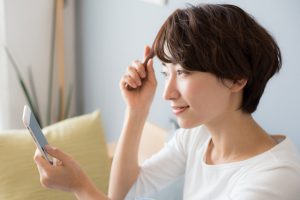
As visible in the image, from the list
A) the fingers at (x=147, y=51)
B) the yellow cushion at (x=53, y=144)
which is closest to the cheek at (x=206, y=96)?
the fingers at (x=147, y=51)

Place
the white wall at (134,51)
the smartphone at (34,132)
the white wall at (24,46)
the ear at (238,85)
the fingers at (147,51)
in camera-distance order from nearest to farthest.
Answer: the smartphone at (34,132) < the ear at (238,85) < the fingers at (147,51) < the white wall at (134,51) < the white wall at (24,46)

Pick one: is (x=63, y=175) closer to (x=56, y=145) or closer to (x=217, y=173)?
(x=217, y=173)

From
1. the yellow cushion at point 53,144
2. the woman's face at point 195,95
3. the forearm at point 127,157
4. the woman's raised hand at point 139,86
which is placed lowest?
A: the yellow cushion at point 53,144

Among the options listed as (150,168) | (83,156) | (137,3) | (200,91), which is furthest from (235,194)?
(137,3)

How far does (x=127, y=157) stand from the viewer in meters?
1.42

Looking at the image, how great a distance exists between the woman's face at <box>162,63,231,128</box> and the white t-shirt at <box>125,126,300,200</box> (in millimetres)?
145

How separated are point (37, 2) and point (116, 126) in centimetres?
80

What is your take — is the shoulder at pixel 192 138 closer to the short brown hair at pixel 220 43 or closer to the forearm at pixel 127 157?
the forearm at pixel 127 157

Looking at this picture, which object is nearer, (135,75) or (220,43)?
(220,43)

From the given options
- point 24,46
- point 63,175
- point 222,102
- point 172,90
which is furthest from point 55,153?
point 24,46

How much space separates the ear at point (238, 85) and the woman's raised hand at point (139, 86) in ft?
0.99

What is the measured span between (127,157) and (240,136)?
381 millimetres

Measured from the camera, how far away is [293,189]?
105 cm

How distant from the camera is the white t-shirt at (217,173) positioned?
3.46ft
